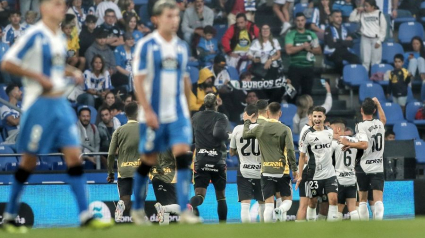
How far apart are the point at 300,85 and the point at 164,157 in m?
7.53

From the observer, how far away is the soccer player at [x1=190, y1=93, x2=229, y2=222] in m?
15.3

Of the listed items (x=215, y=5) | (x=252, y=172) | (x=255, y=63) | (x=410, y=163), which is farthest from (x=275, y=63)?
(x=252, y=172)

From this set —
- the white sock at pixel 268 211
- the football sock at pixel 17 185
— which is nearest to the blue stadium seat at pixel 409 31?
the white sock at pixel 268 211

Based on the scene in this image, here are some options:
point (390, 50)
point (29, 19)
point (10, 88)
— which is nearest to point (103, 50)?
point (29, 19)

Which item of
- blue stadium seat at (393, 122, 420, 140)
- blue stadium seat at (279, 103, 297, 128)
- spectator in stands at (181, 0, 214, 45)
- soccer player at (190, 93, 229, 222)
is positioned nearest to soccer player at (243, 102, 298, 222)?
soccer player at (190, 93, 229, 222)

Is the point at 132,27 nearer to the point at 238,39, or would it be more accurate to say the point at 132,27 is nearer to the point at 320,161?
the point at 238,39

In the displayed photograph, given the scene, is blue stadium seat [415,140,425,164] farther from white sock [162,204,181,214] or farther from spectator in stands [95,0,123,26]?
spectator in stands [95,0,123,26]

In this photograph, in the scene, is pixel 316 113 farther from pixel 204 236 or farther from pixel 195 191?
pixel 204 236

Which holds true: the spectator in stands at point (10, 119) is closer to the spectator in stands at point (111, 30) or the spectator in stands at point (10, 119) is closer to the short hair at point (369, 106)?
the spectator in stands at point (111, 30)

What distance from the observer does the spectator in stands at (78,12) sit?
71.3ft

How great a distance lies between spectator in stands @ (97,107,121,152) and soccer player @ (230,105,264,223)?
420cm

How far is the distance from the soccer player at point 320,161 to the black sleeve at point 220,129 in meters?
1.29

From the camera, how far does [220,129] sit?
48.3 feet

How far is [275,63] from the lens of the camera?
21875 mm
